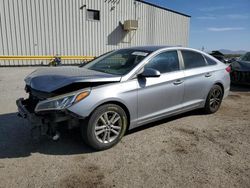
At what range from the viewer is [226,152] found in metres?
3.63

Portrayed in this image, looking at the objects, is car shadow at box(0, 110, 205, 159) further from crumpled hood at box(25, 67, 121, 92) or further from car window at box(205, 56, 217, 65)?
car window at box(205, 56, 217, 65)

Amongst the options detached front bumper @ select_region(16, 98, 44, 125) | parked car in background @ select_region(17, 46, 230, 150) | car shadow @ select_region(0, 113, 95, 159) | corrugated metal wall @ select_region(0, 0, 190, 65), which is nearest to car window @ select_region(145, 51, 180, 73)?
parked car in background @ select_region(17, 46, 230, 150)

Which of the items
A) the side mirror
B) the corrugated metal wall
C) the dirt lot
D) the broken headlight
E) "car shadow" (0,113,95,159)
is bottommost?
the dirt lot

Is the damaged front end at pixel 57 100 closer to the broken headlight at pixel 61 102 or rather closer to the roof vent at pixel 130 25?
the broken headlight at pixel 61 102

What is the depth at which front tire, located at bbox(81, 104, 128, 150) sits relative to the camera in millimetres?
3414

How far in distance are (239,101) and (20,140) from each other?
6.07 metres

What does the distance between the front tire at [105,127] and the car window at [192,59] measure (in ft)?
6.34

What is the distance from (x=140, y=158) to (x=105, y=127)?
0.69 metres

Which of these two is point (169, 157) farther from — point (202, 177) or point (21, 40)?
point (21, 40)

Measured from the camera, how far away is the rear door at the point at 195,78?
475cm

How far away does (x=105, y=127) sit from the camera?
11.8ft

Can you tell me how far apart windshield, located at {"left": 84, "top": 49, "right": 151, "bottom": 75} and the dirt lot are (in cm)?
120

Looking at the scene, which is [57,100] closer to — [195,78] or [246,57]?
[195,78]

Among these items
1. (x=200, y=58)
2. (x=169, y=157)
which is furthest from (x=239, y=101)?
(x=169, y=157)
